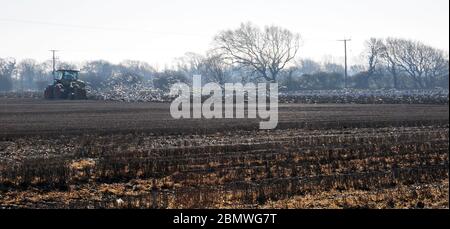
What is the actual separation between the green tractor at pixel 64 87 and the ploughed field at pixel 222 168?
2837cm

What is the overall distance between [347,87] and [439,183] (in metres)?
64.4

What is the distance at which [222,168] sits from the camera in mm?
14602

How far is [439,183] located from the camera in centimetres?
1237

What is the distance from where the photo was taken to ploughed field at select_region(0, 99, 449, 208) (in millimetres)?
10906

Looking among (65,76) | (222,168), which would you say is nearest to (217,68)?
(65,76)

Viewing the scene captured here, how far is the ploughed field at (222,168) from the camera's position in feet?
35.8

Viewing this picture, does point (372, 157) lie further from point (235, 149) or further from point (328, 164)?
point (235, 149)

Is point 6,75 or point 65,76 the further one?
point 6,75

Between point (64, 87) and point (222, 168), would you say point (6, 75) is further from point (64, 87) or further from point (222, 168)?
point (222, 168)

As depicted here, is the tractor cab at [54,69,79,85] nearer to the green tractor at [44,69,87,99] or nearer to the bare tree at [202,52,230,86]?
the green tractor at [44,69,87,99]

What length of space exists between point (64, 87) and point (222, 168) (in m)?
41.3

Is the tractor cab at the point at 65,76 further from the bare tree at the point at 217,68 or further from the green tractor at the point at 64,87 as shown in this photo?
the bare tree at the point at 217,68

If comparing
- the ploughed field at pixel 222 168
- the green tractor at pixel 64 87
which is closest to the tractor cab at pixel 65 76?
the green tractor at pixel 64 87
